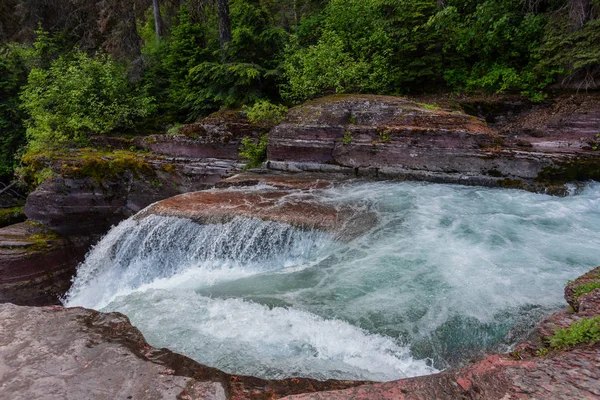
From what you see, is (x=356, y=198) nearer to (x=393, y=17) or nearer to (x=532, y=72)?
(x=532, y=72)

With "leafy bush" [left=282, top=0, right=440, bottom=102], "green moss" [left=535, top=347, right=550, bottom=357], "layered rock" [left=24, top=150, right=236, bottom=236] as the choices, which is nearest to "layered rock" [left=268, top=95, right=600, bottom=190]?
"leafy bush" [left=282, top=0, right=440, bottom=102]

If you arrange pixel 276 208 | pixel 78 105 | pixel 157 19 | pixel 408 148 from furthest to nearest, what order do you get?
pixel 157 19
pixel 78 105
pixel 408 148
pixel 276 208

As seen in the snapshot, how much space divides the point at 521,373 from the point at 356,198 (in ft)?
18.5

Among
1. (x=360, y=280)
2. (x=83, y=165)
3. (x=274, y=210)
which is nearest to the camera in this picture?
(x=360, y=280)

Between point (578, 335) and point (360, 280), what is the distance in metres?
2.85

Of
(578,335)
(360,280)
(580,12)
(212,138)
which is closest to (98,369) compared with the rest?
(360,280)

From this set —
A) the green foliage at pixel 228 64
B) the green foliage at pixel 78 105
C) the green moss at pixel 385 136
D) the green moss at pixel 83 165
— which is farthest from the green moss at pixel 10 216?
the green moss at pixel 385 136

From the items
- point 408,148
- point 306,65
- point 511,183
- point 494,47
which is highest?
point 494,47

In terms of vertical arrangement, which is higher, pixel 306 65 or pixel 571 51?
pixel 306 65

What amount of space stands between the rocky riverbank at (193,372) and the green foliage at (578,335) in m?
0.04

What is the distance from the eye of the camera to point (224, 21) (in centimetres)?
1405

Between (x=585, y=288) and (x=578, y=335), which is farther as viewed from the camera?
(x=585, y=288)

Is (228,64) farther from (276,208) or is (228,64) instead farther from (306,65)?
(276,208)

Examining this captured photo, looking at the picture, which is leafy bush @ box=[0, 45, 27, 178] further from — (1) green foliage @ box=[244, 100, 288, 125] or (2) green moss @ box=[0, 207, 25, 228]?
(1) green foliage @ box=[244, 100, 288, 125]
